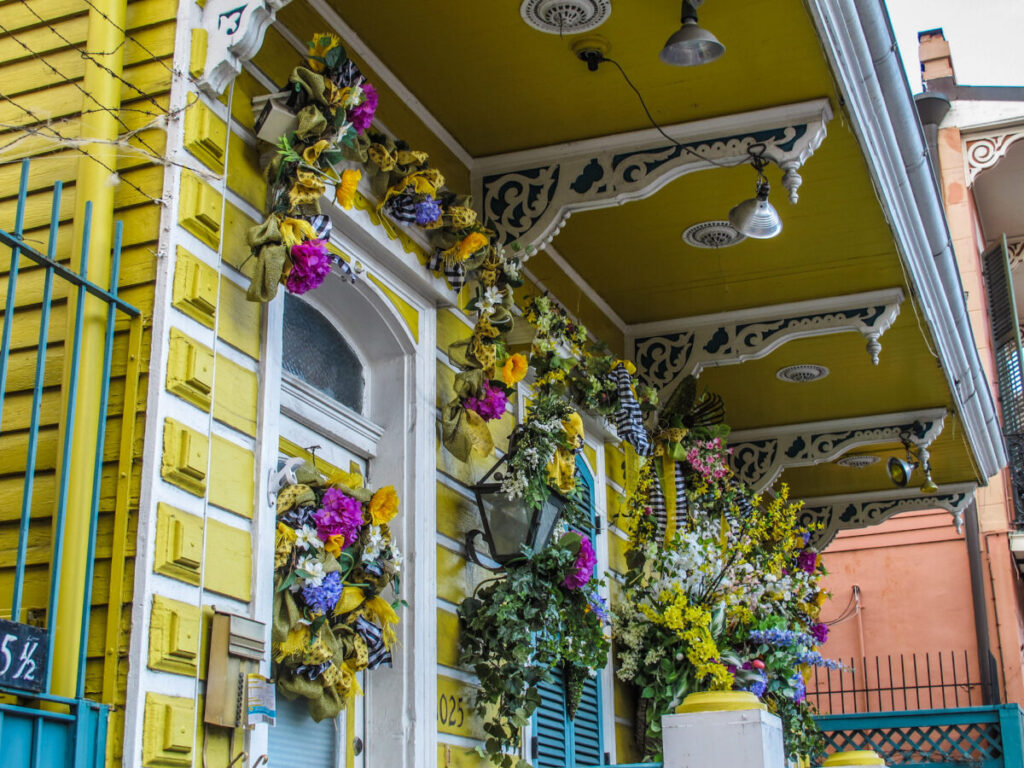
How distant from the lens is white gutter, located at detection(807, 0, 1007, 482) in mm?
6039

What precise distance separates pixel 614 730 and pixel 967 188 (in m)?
11.9

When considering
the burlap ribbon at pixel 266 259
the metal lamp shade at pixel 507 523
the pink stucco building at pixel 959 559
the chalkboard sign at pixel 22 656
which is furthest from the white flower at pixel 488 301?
the pink stucco building at pixel 959 559

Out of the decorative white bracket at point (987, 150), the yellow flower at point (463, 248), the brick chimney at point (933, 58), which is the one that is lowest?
the yellow flower at point (463, 248)

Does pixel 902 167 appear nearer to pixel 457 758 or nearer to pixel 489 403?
pixel 489 403

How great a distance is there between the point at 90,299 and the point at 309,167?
41.0 inches

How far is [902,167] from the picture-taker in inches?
284

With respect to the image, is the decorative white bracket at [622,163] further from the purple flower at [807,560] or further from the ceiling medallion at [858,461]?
the ceiling medallion at [858,461]

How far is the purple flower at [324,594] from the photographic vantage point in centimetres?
476

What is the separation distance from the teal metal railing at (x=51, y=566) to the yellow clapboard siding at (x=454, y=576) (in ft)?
7.14

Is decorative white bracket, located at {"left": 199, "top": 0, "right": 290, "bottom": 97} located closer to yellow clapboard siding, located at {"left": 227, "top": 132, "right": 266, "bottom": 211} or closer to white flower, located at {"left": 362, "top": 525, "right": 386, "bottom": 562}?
yellow clapboard siding, located at {"left": 227, "top": 132, "right": 266, "bottom": 211}

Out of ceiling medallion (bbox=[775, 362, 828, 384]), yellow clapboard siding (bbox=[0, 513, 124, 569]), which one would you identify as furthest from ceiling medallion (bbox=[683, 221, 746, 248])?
yellow clapboard siding (bbox=[0, 513, 124, 569])

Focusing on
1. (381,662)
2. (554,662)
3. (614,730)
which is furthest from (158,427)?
(614,730)

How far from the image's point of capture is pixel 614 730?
7.95m

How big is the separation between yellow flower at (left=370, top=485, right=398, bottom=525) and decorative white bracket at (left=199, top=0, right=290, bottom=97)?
169 cm
